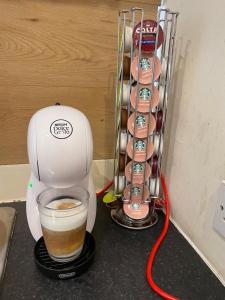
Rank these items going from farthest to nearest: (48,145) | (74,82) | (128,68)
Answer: (74,82) < (128,68) < (48,145)

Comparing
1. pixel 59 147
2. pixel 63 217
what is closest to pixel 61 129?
pixel 59 147

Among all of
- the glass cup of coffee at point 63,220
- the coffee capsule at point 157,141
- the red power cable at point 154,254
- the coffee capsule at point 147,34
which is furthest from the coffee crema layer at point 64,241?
the coffee capsule at point 147,34

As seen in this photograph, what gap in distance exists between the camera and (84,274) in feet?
1.73

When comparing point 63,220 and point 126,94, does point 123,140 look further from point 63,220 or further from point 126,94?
point 63,220

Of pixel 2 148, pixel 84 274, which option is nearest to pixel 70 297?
pixel 84 274

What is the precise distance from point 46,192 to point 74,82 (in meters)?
0.33

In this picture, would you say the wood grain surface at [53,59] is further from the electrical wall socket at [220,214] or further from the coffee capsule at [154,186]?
the electrical wall socket at [220,214]

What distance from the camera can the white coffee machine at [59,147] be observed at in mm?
474

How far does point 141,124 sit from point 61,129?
7.8 inches

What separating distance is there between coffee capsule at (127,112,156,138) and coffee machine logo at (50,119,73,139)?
165 millimetres

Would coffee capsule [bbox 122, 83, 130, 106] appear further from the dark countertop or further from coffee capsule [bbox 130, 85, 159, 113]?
the dark countertop

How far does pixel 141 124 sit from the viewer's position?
59 centimetres

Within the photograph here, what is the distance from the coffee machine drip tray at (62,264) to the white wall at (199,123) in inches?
9.9

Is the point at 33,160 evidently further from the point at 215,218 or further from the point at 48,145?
the point at 215,218
